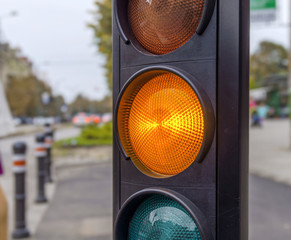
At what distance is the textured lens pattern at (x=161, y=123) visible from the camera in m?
0.90

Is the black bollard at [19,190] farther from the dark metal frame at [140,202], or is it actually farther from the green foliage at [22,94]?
the green foliage at [22,94]

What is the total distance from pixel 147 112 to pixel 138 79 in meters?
0.09

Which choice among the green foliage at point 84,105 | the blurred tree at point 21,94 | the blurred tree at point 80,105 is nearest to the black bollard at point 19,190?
the blurred tree at point 21,94

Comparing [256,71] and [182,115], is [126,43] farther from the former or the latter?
[256,71]

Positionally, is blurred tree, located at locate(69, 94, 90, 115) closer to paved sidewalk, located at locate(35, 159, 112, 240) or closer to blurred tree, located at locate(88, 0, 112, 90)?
blurred tree, located at locate(88, 0, 112, 90)

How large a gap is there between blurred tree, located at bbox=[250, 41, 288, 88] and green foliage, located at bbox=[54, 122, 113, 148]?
4967 cm

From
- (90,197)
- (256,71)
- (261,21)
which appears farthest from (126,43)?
(256,71)

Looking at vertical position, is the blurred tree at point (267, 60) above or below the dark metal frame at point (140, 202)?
above

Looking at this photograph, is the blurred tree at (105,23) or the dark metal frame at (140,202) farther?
the blurred tree at (105,23)

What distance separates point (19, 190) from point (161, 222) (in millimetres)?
3684

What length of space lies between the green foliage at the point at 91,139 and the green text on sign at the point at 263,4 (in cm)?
957

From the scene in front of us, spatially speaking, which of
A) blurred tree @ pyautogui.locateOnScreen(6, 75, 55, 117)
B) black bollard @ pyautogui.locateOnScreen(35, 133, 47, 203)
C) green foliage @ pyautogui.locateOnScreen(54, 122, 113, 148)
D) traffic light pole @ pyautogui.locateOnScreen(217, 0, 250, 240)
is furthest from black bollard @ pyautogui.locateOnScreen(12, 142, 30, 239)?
blurred tree @ pyautogui.locateOnScreen(6, 75, 55, 117)

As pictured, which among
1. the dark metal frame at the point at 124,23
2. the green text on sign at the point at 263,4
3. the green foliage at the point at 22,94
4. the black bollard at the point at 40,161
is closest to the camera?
the dark metal frame at the point at 124,23

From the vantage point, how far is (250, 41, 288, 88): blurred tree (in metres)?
62.8
